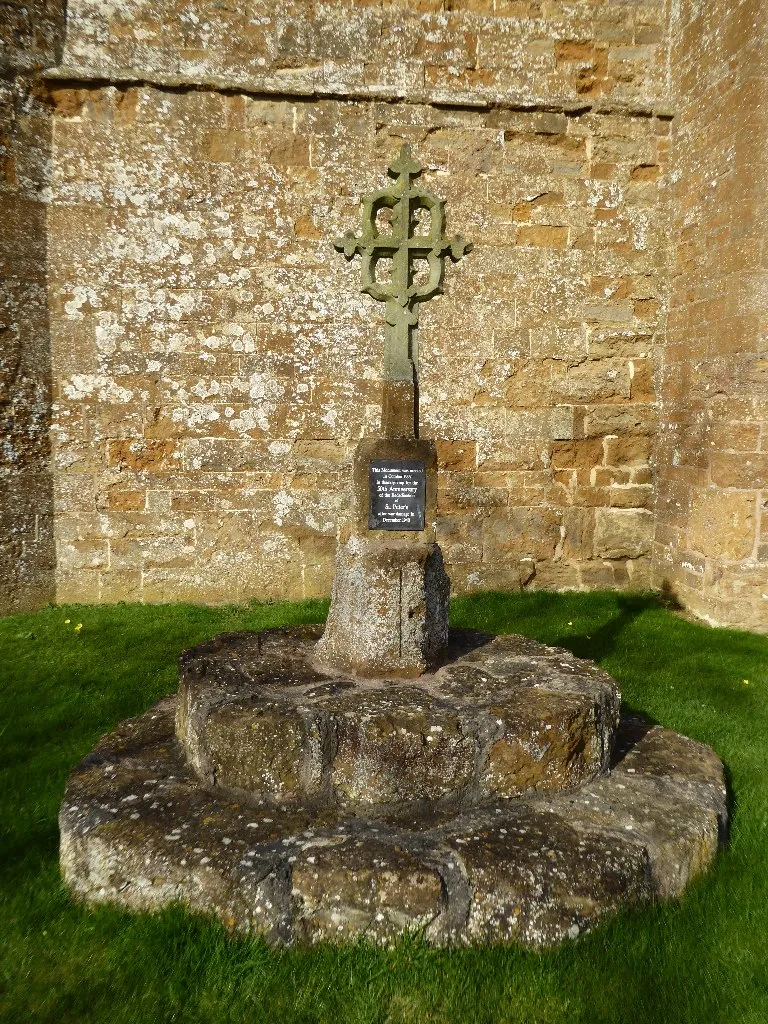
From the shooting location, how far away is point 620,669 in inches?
173

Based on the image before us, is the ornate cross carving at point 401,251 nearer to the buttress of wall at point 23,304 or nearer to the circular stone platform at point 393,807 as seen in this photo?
the circular stone platform at point 393,807

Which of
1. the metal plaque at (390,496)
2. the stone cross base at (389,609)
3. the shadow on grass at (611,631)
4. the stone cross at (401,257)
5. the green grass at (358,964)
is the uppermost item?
the stone cross at (401,257)

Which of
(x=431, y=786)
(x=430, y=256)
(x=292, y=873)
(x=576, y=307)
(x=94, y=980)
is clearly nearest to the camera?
(x=94, y=980)

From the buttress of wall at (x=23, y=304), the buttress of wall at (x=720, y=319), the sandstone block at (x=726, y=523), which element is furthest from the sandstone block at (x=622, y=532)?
the buttress of wall at (x=23, y=304)

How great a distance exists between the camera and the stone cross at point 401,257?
3.20 metres

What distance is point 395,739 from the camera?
2562mm

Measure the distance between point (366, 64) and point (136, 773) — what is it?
17.7 feet

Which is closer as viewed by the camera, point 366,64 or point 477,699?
A: point 477,699

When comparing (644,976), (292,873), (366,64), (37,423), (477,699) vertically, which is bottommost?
(644,976)

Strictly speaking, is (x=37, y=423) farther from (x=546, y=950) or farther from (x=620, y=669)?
(x=546, y=950)

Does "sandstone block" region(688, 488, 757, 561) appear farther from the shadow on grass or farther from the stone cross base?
the stone cross base

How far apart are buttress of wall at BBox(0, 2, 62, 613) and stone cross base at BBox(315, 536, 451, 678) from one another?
137 inches

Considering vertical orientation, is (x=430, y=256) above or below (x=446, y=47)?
below

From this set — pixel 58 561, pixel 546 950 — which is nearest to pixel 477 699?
pixel 546 950
